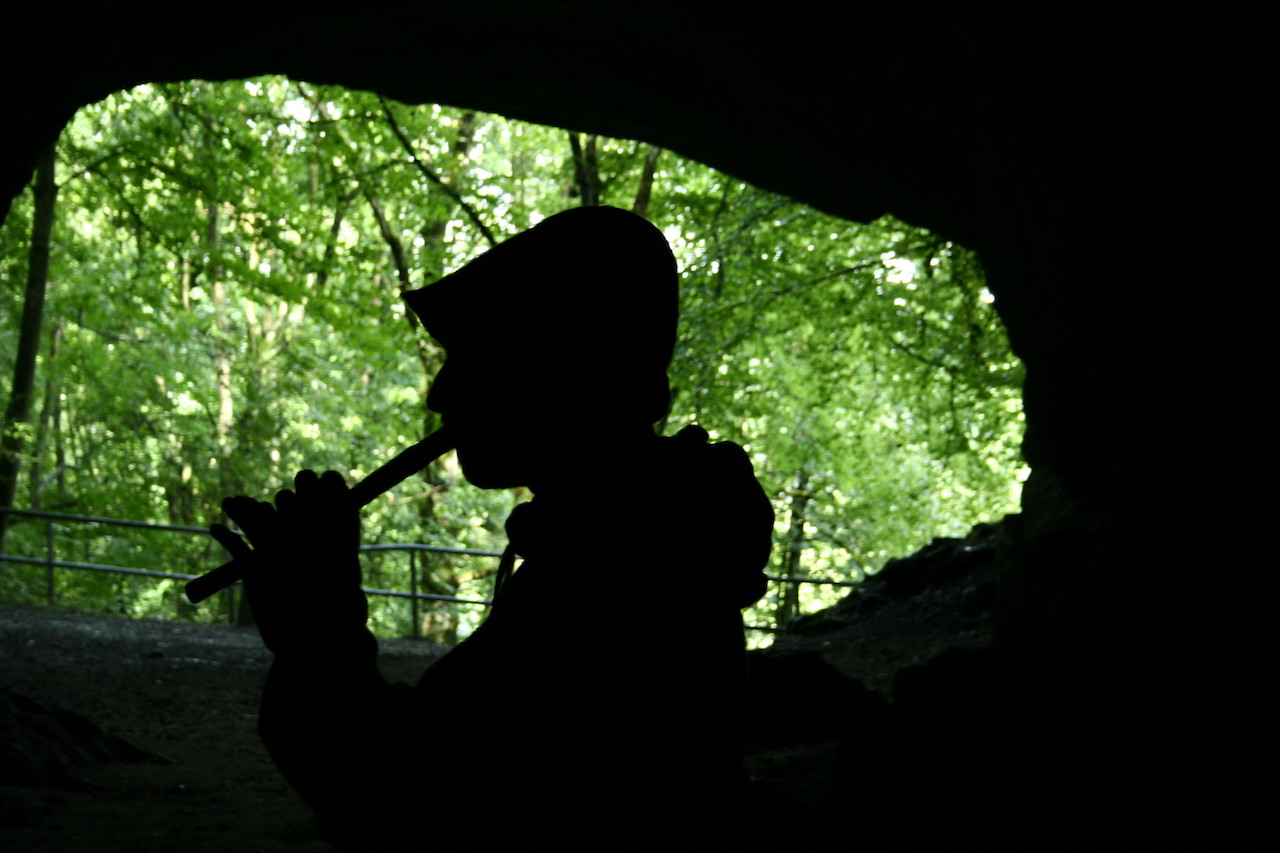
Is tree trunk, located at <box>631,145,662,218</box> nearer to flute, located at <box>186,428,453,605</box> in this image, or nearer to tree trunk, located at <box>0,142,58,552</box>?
tree trunk, located at <box>0,142,58,552</box>

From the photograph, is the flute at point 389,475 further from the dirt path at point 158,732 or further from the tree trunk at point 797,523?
the tree trunk at point 797,523

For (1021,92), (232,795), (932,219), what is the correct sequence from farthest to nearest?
(932,219)
(232,795)
(1021,92)

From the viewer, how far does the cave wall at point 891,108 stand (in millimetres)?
4145

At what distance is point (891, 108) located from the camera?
5641 mm

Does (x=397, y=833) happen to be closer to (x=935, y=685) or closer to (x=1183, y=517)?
(x=935, y=685)

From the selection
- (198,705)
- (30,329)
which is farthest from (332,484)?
(30,329)

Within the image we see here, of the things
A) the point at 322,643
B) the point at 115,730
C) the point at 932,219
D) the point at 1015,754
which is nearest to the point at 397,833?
the point at 322,643

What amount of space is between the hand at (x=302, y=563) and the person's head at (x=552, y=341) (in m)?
0.15

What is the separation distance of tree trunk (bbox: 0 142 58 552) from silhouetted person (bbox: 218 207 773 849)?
39.3 feet

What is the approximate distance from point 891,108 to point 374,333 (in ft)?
28.7

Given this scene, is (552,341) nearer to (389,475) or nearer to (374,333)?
(389,475)

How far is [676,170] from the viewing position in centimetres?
1552

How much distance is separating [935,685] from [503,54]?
4.12 m

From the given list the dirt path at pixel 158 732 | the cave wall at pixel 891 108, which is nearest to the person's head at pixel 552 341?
the cave wall at pixel 891 108
